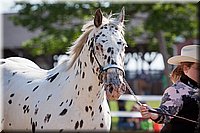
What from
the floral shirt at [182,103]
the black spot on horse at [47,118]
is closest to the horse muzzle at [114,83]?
the floral shirt at [182,103]

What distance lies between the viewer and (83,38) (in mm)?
4598

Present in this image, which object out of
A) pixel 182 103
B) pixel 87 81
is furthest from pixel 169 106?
pixel 87 81

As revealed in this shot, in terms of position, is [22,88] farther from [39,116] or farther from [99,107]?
[99,107]

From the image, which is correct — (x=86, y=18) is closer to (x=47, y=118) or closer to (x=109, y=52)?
(x=47, y=118)

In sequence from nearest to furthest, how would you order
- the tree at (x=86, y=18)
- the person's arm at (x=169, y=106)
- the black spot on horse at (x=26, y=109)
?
the person's arm at (x=169, y=106), the black spot on horse at (x=26, y=109), the tree at (x=86, y=18)

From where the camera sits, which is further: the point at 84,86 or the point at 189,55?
the point at 84,86

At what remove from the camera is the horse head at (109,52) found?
3.99 meters

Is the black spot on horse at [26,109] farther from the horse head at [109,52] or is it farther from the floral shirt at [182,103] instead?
the floral shirt at [182,103]

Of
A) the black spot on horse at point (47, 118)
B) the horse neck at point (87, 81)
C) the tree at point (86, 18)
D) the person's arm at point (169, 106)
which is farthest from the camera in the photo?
the tree at point (86, 18)

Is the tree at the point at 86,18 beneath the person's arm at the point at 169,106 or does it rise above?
above

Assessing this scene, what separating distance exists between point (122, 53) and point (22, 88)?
1433 mm

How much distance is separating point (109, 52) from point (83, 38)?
54 cm

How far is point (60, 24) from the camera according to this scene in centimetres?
1661

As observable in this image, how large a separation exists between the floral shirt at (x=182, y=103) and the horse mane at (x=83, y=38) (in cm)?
81
